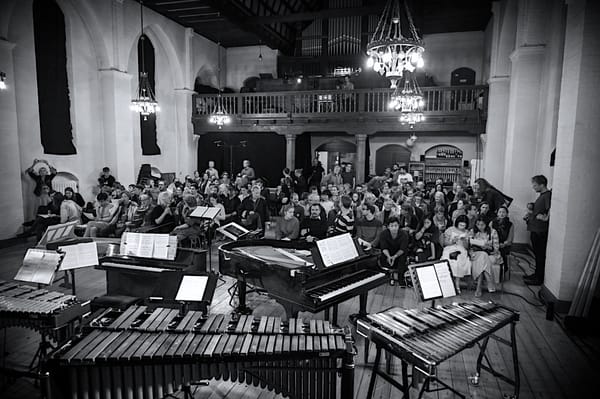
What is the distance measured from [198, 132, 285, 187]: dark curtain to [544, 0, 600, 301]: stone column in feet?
39.1

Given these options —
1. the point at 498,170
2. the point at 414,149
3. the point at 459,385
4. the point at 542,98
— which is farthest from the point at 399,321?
the point at 414,149

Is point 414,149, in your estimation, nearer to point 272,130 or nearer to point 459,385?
point 272,130

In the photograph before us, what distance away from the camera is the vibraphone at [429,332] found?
120 inches

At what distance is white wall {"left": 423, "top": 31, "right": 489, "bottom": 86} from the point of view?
53.4ft

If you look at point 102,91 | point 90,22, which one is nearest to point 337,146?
point 102,91

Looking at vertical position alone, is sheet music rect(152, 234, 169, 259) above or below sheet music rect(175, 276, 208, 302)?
above

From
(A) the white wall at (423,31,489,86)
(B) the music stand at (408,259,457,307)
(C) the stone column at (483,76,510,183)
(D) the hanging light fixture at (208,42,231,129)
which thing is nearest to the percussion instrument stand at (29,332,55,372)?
(B) the music stand at (408,259,457,307)

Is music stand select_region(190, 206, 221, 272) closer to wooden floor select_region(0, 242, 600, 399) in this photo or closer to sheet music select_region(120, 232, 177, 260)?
wooden floor select_region(0, 242, 600, 399)

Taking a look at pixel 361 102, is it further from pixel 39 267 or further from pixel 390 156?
pixel 39 267

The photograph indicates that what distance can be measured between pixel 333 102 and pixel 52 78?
8.69 meters

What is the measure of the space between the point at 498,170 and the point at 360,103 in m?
4.95

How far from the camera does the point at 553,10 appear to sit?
877cm

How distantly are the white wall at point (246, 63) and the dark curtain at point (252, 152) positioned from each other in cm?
302

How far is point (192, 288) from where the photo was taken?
400cm
